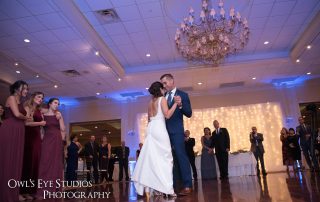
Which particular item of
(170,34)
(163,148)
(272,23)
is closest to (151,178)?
(163,148)

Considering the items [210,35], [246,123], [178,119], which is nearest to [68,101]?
[246,123]

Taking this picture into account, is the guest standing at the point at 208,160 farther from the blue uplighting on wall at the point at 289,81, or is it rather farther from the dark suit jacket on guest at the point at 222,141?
the blue uplighting on wall at the point at 289,81

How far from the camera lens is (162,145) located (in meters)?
3.01

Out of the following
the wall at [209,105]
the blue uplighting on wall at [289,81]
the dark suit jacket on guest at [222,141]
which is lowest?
the dark suit jacket on guest at [222,141]

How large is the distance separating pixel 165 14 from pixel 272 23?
305 centimetres

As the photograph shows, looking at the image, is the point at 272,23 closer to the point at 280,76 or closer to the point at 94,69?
the point at 280,76

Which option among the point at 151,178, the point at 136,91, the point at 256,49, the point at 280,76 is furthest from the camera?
the point at 136,91

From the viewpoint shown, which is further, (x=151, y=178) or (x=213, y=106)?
(x=213, y=106)

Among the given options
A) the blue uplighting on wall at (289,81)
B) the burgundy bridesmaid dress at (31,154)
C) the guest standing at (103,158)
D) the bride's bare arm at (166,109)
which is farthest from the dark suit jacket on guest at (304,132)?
the burgundy bridesmaid dress at (31,154)

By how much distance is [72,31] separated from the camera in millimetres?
6438

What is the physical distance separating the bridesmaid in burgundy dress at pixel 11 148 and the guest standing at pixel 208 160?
5657 mm

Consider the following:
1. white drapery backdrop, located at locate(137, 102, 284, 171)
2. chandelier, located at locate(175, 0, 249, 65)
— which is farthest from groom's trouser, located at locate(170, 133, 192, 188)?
white drapery backdrop, located at locate(137, 102, 284, 171)

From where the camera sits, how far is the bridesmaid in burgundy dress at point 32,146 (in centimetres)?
387

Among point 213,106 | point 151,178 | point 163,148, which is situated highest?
point 213,106
